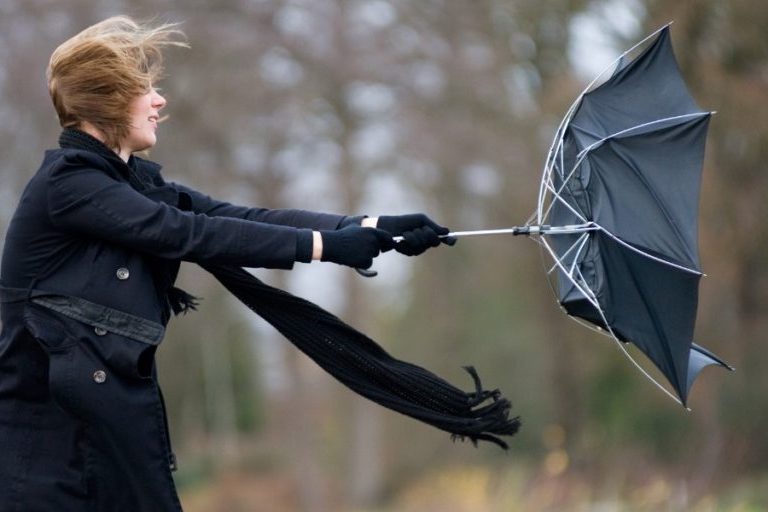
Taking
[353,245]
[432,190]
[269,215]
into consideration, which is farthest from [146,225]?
[432,190]

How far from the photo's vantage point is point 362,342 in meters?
3.96

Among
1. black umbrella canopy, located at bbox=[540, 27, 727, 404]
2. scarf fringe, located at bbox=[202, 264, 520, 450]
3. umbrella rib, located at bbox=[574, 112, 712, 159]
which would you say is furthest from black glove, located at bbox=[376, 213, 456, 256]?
umbrella rib, located at bbox=[574, 112, 712, 159]

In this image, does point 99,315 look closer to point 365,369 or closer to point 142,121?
point 142,121

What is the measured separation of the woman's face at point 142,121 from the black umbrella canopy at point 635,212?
4.26ft

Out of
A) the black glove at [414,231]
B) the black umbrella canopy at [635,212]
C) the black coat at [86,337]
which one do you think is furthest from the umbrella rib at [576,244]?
the black coat at [86,337]

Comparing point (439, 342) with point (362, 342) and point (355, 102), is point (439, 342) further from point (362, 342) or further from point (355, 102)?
point (362, 342)

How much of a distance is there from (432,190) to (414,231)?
1660 centimetres

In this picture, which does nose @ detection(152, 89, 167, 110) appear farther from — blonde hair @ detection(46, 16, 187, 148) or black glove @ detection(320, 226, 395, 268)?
black glove @ detection(320, 226, 395, 268)

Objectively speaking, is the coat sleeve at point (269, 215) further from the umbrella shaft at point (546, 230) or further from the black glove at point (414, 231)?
the umbrella shaft at point (546, 230)

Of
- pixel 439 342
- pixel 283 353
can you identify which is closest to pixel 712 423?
pixel 439 342

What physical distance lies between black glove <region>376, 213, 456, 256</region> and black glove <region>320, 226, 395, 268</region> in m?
0.14

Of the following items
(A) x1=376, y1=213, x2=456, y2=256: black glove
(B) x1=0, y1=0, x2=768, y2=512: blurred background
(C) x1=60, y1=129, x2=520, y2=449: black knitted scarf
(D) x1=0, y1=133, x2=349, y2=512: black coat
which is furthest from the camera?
(B) x1=0, y1=0, x2=768, y2=512: blurred background

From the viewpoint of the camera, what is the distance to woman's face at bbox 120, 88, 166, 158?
352cm

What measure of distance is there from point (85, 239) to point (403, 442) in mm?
18797
